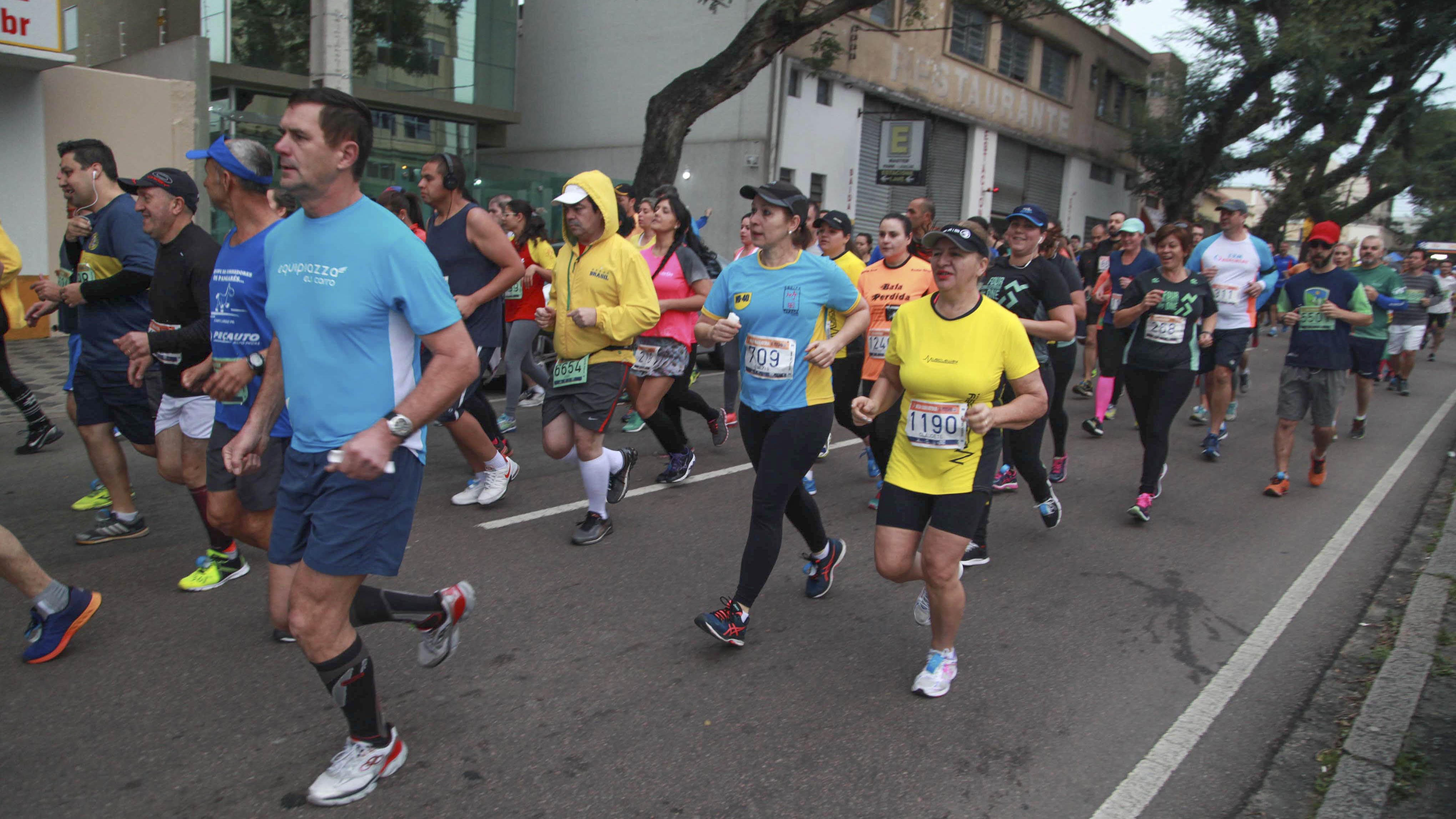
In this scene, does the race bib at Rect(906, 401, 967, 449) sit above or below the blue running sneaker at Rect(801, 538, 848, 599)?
above

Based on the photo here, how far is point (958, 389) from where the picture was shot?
11.8ft

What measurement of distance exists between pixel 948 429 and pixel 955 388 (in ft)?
0.52

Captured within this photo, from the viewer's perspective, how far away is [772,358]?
13.4ft

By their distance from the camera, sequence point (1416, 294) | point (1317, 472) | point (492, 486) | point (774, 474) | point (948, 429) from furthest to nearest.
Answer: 1. point (1416, 294)
2. point (1317, 472)
3. point (492, 486)
4. point (774, 474)
5. point (948, 429)

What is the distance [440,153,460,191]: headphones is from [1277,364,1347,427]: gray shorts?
605 centimetres

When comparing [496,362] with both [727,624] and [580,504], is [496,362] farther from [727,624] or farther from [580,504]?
[727,624]

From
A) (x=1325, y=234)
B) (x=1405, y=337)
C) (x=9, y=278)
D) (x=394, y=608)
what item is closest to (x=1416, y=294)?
(x=1405, y=337)

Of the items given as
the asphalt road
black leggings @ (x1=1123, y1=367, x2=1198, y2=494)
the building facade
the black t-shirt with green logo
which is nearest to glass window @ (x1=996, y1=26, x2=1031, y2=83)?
the building facade

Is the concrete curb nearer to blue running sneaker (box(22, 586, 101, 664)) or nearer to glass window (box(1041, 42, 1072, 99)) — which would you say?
blue running sneaker (box(22, 586, 101, 664))

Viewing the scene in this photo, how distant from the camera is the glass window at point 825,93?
21469mm

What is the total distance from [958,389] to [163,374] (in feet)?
11.4

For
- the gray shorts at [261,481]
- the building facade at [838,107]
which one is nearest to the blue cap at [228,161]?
the gray shorts at [261,481]

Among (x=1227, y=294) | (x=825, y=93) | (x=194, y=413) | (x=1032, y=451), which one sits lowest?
(x=1032, y=451)

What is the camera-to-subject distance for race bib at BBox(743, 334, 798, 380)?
4059mm
